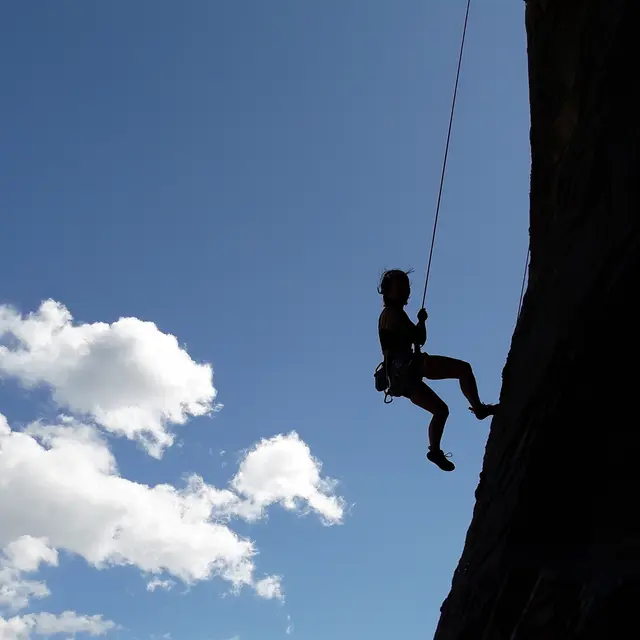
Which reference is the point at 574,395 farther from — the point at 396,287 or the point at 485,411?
the point at 396,287

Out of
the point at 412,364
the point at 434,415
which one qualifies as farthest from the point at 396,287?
the point at 434,415

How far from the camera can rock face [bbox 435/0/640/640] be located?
3139 millimetres

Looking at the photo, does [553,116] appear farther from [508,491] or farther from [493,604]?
[493,604]

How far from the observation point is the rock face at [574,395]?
3.14 metres

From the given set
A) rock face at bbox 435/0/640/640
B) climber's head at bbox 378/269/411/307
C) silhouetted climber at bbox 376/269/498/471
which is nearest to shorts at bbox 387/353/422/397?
silhouetted climber at bbox 376/269/498/471

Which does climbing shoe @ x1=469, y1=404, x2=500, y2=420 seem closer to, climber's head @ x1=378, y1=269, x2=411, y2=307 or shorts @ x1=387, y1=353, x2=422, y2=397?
shorts @ x1=387, y1=353, x2=422, y2=397

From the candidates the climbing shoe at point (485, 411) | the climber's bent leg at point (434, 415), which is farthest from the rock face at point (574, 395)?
the climber's bent leg at point (434, 415)

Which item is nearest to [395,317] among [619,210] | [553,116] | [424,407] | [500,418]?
[424,407]

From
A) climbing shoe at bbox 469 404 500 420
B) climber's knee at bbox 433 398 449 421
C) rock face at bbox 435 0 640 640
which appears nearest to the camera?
rock face at bbox 435 0 640 640

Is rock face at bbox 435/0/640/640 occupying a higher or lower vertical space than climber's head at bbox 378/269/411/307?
lower

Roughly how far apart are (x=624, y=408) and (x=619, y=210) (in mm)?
938

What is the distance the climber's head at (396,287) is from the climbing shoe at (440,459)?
45.1 inches

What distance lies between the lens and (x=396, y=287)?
222 inches

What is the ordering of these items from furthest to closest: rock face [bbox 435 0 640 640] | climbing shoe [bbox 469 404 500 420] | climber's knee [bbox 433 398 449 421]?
1. climber's knee [bbox 433 398 449 421]
2. climbing shoe [bbox 469 404 500 420]
3. rock face [bbox 435 0 640 640]
